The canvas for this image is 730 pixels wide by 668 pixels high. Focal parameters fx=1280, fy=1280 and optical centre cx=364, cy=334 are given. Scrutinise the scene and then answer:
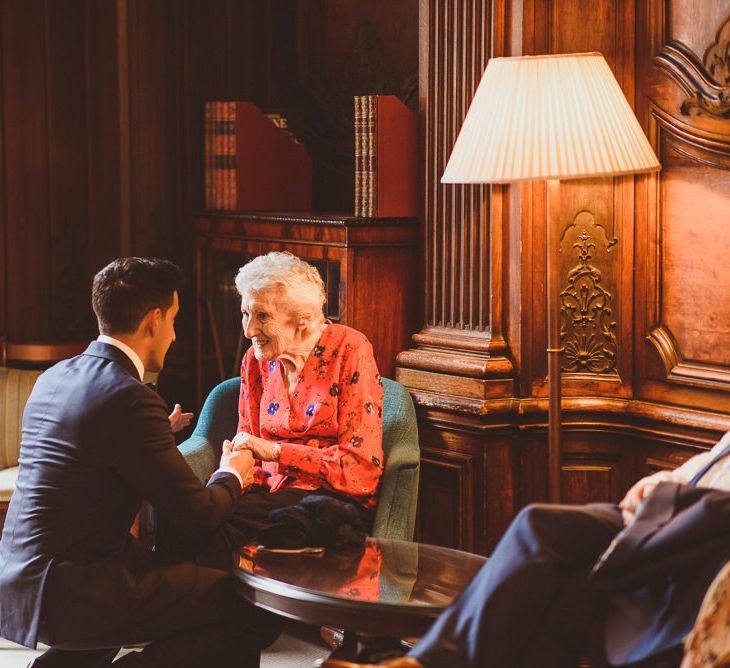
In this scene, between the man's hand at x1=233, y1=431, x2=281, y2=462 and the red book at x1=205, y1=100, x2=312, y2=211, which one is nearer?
the man's hand at x1=233, y1=431, x2=281, y2=462

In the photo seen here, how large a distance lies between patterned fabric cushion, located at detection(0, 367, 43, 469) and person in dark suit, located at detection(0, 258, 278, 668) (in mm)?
1442

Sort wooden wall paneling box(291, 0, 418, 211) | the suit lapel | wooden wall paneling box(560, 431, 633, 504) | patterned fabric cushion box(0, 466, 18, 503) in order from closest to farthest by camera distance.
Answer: the suit lapel < wooden wall paneling box(560, 431, 633, 504) < patterned fabric cushion box(0, 466, 18, 503) < wooden wall paneling box(291, 0, 418, 211)

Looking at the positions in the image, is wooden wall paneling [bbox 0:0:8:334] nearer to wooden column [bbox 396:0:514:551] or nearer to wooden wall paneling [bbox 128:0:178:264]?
wooden wall paneling [bbox 128:0:178:264]

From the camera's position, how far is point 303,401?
135 inches

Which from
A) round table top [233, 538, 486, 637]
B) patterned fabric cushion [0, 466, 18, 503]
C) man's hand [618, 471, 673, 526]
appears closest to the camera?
man's hand [618, 471, 673, 526]

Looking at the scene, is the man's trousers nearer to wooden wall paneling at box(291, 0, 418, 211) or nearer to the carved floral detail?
the carved floral detail

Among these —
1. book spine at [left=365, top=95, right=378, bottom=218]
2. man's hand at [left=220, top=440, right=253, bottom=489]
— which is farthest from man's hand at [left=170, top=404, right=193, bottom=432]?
book spine at [left=365, top=95, right=378, bottom=218]

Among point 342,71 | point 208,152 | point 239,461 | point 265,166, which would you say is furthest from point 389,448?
point 342,71

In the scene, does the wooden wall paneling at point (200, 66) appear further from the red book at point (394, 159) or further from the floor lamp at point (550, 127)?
the floor lamp at point (550, 127)

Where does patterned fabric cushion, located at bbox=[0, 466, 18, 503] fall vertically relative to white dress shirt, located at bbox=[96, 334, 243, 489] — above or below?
below

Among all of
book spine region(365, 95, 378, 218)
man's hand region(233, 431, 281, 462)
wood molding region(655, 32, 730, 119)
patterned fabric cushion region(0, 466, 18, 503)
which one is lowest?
patterned fabric cushion region(0, 466, 18, 503)

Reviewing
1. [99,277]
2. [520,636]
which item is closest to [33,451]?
[99,277]

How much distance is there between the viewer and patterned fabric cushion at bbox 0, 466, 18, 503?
3986mm

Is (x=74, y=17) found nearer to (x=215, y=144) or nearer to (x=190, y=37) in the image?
Result: (x=190, y=37)
